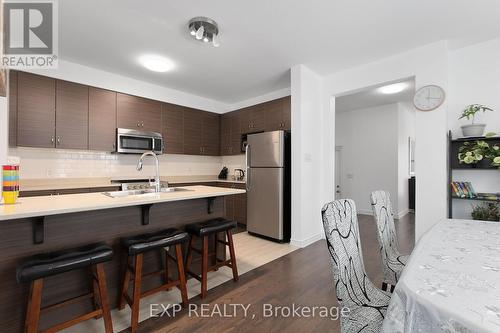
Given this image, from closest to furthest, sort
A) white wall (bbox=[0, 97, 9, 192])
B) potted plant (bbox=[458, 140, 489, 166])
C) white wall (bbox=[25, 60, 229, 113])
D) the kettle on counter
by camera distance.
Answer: white wall (bbox=[0, 97, 9, 192]) < potted plant (bbox=[458, 140, 489, 166]) < white wall (bbox=[25, 60, 229, 113]) < the kettle on counter

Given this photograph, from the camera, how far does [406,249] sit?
3279mm

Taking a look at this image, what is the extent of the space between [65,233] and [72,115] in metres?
2.42

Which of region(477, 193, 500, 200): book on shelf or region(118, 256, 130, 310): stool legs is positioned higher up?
region(477, 193, 500, 200): book on shelf

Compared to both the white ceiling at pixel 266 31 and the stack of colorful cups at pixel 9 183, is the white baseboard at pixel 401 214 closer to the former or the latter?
the white ceiling at pixel 266 31

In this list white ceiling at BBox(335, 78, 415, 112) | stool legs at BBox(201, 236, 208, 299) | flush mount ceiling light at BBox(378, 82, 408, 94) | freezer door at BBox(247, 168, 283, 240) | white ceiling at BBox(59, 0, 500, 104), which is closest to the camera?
stool legs at BBox(201, 236, 208, 299)

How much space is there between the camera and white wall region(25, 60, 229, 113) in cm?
332

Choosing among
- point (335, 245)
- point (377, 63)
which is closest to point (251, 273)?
point (335, 245)

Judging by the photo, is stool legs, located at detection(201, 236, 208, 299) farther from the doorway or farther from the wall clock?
the doorway

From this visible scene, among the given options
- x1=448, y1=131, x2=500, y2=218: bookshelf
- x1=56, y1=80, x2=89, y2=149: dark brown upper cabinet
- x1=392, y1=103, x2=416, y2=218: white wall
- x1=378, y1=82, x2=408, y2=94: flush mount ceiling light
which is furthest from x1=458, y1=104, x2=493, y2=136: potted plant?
x1=56, y1=80, x2=89, y2=149: dark brown upper cabinet

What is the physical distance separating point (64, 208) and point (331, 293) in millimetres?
2227

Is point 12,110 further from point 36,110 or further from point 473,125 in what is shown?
point 473,125

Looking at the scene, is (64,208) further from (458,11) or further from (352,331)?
(458,11)

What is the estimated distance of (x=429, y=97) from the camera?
281 centimetres

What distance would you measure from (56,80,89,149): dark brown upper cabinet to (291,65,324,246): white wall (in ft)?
10.2
